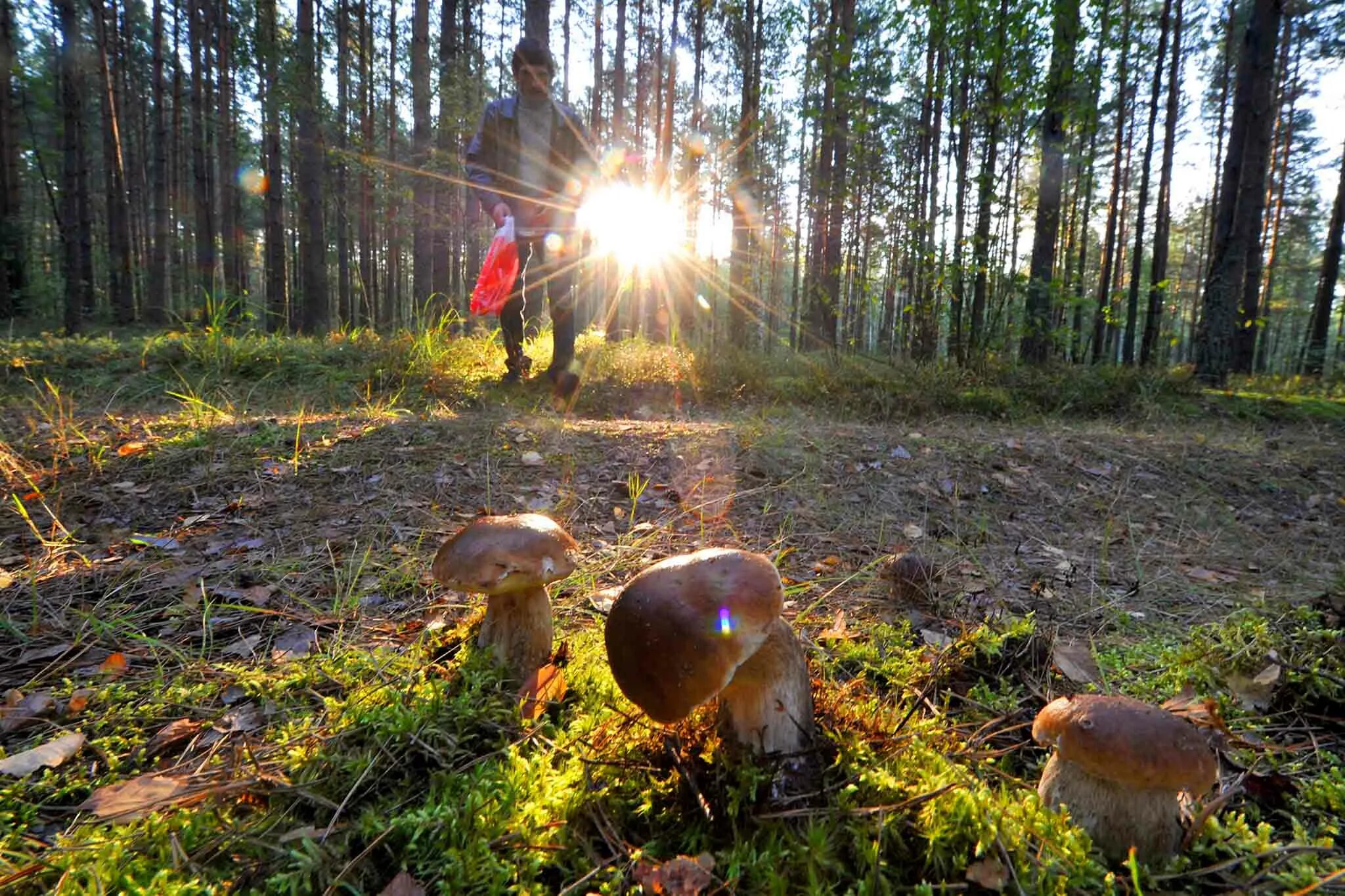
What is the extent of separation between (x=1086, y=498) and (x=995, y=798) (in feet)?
9.81

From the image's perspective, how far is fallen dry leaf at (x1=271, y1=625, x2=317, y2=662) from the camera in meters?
1.83

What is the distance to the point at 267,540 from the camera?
2.56m

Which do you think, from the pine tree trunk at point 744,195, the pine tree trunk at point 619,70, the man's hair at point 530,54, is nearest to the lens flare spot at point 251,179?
the pine tree trunk at point 619,70

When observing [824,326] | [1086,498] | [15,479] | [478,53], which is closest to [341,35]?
[478,53]

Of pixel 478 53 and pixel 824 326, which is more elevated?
pixel 478 53

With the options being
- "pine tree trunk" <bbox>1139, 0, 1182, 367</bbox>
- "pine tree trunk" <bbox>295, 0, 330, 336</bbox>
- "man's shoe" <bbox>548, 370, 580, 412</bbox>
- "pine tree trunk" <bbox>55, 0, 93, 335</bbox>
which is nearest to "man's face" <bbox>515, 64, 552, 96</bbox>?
"man's shoe" <bbox>548, 370, 580, 412</bbox>

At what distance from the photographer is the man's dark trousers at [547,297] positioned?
5.89m

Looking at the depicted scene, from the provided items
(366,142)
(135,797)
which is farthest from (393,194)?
(135,797)

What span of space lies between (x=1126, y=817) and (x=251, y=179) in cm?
3102

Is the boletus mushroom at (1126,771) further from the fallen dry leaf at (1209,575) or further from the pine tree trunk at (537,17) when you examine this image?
the pine tree trunk at (537,17)

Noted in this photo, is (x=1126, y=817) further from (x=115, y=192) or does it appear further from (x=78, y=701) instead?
(x=115, y=192)

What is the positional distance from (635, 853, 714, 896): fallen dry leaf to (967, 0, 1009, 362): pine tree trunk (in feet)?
22.1

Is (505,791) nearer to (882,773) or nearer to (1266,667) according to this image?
(882,773)

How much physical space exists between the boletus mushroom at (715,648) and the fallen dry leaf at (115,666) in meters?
1.58
